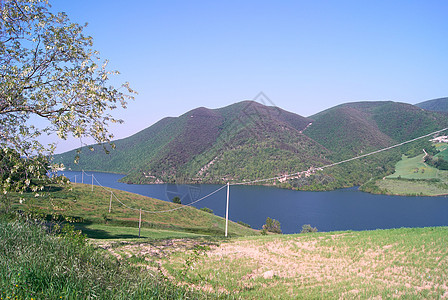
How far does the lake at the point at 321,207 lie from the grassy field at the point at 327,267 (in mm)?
52794

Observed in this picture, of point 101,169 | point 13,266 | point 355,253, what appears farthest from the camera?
point 101,169

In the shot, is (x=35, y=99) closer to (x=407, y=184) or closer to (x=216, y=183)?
(x=216, y=183)

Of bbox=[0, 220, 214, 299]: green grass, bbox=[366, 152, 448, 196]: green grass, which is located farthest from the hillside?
bbox=[0, 220, 214, 299]: green grass

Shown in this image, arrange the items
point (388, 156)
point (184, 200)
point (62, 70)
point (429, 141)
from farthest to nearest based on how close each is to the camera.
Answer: point (388, 156) < point (429, 141) < point (184, 200) < point (62, 70)

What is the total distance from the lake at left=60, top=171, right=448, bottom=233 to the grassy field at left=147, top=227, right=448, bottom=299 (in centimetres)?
5279

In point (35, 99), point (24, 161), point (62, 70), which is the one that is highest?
point (62, 70)

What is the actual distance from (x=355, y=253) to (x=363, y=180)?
12874cm

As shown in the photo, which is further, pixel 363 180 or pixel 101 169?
pixel 101 169

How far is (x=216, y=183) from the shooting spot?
358ft

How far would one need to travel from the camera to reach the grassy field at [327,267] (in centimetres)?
767

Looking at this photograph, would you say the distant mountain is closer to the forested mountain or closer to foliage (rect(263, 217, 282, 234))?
the forested mountain

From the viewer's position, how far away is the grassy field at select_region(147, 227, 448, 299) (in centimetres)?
767

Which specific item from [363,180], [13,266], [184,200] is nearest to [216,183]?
[184,200]

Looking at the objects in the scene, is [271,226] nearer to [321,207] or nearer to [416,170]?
[321,207]
